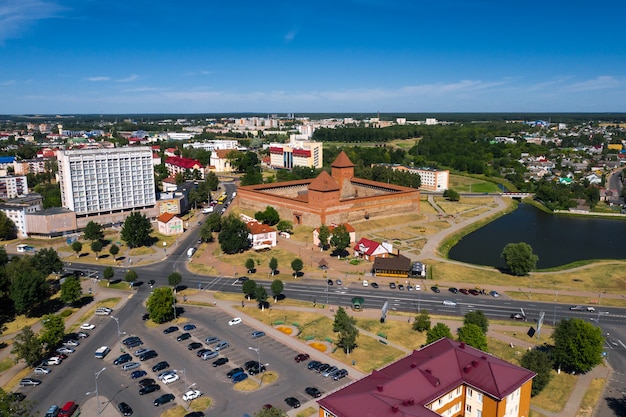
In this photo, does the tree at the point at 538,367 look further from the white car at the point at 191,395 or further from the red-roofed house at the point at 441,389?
the white car at the point at 191,395

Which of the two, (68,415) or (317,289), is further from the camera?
(317,289)

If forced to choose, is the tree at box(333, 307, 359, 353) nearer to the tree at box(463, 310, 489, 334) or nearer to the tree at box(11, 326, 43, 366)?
the tree at box(463, 310, 489, 334)

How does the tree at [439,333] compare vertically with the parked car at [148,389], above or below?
above

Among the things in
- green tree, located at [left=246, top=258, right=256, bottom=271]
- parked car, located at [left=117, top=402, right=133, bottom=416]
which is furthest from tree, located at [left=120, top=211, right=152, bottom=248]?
parked car, located at [left=117, top=402, right=133, bottom=416]

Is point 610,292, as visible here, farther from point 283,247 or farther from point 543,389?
point 283,247

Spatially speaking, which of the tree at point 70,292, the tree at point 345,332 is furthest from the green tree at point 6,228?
the tree at point 345,332

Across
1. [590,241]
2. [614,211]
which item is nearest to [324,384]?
[590,241]

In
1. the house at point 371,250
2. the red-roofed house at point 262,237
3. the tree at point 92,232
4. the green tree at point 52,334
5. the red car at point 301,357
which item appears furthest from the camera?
the tree at point 92,232
